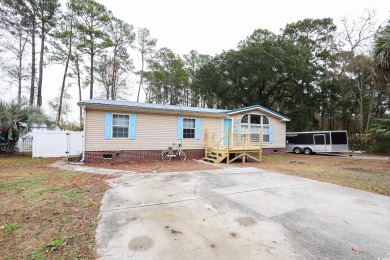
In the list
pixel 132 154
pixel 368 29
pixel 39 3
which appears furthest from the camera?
pixel 368 29

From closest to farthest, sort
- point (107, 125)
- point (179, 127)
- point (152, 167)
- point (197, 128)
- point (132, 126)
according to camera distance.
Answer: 1. point (152, 167)
2. point (107, 125)
3. point (132, 126)
4. point (179, 127)
5. point (197, 128)

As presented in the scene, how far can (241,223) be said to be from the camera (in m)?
3.17

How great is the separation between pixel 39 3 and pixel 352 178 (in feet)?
81.1

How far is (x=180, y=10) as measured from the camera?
1206 cm

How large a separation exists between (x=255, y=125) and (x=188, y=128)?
18.8 ft

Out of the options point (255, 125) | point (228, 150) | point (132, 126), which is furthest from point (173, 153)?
point (255, 125)

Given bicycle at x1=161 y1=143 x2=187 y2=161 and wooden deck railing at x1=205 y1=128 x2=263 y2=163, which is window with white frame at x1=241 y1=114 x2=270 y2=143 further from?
bicycle at x1=161 y1=143 x2=187 y2=161

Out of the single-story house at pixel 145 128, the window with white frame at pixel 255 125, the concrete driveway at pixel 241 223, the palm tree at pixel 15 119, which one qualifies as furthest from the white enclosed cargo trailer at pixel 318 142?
the palm tree at pixel 15 119

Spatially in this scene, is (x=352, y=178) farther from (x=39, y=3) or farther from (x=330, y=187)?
(x=39, y=3)

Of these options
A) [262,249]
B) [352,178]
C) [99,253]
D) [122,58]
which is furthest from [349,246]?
[122,58]

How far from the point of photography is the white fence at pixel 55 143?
11266 mm

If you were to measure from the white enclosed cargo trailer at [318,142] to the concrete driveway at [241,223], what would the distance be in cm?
1136

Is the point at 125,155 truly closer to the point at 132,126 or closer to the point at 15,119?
the point at 132,126

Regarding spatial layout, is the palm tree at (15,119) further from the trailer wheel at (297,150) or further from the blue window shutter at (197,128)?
the trailer wheel at (297,150)
